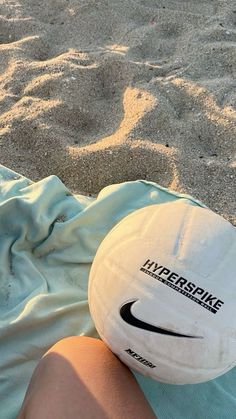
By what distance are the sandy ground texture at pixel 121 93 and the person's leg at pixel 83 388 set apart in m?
0.95

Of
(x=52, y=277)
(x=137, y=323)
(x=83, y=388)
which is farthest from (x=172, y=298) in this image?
(x=52, y=277)

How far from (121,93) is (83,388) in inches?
61.9

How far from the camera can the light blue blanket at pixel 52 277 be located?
1.52 meters

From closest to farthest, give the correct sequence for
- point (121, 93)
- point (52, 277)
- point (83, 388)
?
1. point (83, 388)
2. point (52, 277)
3. point (121, 93)

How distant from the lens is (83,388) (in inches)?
50.1

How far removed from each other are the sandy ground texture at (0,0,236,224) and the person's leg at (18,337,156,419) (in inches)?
37.3

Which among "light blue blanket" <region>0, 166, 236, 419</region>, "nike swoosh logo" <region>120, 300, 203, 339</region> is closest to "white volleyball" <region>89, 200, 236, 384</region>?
"nike swoosh logo" <region>120, 300, 203, 339</region>

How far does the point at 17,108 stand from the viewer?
2.45 m

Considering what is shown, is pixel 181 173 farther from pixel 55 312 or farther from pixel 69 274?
pixel 55 312

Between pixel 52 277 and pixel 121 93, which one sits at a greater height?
pixel 121 93

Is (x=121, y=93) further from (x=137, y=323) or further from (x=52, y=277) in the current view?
(x=137, y=323)

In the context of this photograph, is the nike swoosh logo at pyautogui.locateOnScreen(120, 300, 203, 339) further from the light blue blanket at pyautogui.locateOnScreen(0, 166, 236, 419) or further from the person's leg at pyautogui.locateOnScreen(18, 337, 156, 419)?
the light blue blanket at pyautogui.locateOnScreen(0, 166, 236, 419)

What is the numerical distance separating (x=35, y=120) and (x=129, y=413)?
56.3 inches

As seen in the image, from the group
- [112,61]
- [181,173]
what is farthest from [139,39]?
[181,173]
